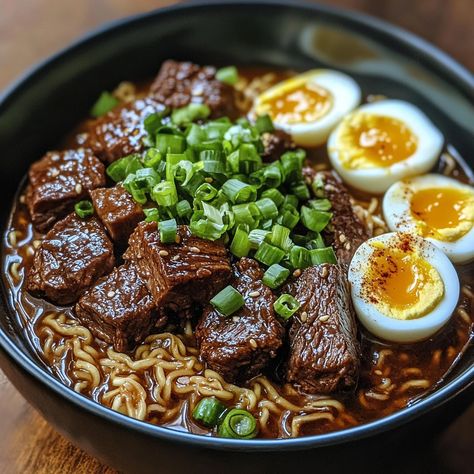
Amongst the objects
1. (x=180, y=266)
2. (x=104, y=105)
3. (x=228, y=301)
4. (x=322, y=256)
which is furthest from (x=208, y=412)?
(x=104, y=105)

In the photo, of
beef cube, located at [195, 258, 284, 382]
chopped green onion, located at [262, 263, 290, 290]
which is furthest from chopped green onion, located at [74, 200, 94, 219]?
chopped green onion, located at [262, 263, 290, 290]

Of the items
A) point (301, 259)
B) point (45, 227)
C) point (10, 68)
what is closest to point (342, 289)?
point (301, 259)

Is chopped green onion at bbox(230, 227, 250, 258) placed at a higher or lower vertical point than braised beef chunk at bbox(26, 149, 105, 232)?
lower

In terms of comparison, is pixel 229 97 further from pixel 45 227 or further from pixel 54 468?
pixel 54 468

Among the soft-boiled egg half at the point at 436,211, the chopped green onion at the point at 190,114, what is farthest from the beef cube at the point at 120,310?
the soft-boiled egg half at the point at 436,211

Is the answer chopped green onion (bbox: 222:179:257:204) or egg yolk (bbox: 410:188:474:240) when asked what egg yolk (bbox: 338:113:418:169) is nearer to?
egg yolk (bbox: 410:188:474:240)

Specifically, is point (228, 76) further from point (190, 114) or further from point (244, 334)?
point (244, 334)
